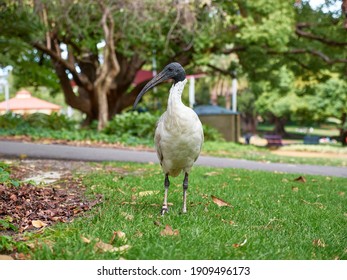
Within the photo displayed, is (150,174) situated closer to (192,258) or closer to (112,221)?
(112,221)

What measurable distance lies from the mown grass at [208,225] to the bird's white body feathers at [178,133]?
1.92 feet

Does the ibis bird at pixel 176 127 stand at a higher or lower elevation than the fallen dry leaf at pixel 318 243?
higher

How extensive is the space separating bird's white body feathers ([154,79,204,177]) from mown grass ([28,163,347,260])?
1.92 feet

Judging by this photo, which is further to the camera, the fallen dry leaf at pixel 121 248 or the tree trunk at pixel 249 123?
the tree trunk at pixel 249 123

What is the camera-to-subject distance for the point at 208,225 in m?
4.14

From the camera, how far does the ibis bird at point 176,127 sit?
175 inches

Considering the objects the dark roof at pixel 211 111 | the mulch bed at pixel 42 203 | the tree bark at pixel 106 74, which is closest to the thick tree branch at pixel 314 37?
the dark roof at pixel 211 111

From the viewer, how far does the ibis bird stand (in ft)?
14.6

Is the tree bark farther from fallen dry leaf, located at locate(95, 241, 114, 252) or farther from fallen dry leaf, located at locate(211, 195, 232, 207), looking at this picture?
fallen dry leaf, located at locate(95, 241, 114, 252)

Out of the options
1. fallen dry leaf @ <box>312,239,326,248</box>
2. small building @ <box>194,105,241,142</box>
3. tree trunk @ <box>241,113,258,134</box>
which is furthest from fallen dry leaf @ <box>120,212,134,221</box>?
tree trunk @ <box>241,113,258,134</box>

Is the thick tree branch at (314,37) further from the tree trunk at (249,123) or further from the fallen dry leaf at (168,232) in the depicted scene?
the tree trunk at (249,123)

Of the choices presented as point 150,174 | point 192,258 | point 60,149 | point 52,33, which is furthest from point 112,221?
point 52,33

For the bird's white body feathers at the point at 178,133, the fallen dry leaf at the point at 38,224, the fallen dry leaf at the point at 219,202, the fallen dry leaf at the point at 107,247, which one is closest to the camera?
the fallen dry leaf at the point at 107,247

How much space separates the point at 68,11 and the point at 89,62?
6116 mm
